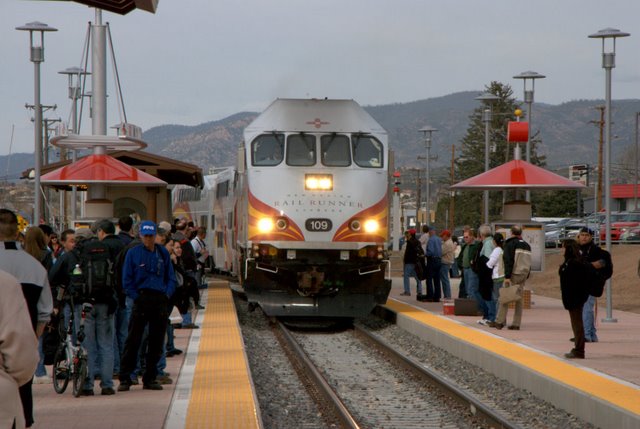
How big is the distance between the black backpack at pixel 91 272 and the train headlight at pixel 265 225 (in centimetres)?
993

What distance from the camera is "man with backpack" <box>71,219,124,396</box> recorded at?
38.6 ft

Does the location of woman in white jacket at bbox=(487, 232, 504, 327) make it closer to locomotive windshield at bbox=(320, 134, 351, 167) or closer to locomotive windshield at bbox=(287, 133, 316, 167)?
locomotive windshield at bbox=(320, 134, 351, 167)

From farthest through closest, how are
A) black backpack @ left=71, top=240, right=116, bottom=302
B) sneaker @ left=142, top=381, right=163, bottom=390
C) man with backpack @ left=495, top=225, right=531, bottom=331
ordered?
man with backpack @ left=495, top=225, right=531, bottom=331 < sneaker @ left=142, top=381, right=163, bottom=390 < black backpack @ left=71, top=240, right=116, bottom=302

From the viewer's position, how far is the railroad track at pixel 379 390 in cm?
1259

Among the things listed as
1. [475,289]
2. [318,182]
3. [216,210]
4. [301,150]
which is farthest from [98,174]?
[216,210]

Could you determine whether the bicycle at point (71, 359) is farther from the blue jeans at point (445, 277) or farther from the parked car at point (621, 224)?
the parked car at point (621, 224)

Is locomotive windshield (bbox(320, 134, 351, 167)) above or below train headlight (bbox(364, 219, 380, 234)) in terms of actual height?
above

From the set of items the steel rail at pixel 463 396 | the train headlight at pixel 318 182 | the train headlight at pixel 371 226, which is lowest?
the steel rail at pixel 463 396

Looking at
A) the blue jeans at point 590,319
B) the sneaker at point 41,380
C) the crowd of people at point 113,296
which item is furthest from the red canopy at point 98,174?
the blue jeans at point 590,319

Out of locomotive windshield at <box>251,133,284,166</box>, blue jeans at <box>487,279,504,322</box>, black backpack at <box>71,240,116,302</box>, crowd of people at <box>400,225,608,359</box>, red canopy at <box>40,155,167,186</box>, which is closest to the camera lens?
black backpack at <box>71,240,116,302</box>

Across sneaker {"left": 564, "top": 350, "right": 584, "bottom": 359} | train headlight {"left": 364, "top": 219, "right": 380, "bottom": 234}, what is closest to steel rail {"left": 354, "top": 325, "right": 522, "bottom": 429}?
sneaker {"left": 564, "top": 350, "right": 584, "bottom": 359}

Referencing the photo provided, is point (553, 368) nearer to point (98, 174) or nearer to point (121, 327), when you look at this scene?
point (121, 327)

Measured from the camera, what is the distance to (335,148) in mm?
22594

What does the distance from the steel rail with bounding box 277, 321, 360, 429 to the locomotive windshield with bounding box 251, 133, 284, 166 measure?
3.41 m
